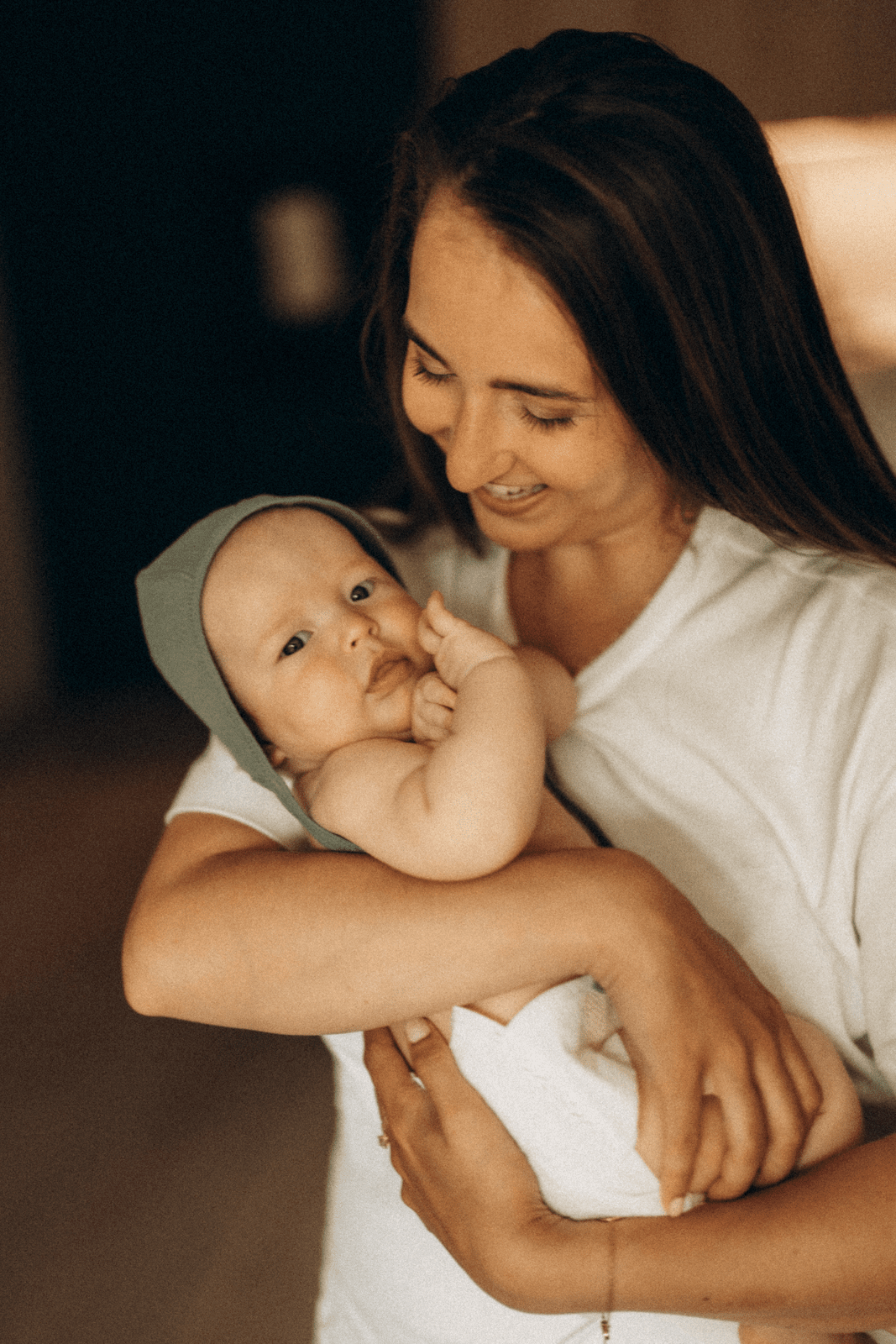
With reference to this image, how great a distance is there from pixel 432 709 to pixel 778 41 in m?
1.19

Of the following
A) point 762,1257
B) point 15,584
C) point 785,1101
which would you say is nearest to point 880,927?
point 785,1101

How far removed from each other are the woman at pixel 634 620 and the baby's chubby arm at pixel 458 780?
1.2 inches

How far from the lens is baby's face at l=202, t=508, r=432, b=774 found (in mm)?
948

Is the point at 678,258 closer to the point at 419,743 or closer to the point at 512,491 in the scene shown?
the point at 512,491

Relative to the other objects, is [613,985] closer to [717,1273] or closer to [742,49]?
[717,1273]

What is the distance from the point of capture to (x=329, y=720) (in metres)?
0.95

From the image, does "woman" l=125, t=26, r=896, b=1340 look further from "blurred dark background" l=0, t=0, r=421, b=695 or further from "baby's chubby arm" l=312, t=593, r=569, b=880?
"blurred dark background" l=0, t=0, r=421, b=695

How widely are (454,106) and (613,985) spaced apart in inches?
30.6

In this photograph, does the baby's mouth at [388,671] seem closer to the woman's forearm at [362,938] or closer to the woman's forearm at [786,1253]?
the woman's forearm at [362,938]

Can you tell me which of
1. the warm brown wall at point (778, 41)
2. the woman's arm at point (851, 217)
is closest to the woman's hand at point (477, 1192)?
the woman's arm at point (851, 217)

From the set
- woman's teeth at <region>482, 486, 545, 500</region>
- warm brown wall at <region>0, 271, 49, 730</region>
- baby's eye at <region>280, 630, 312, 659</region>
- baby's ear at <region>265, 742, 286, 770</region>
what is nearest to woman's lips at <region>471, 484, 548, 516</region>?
woman's teeth at <region>482, 486, 545, 500</region>

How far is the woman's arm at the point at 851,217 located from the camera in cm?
133

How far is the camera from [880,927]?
847 millimetres

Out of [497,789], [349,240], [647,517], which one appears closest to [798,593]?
[647,517]
